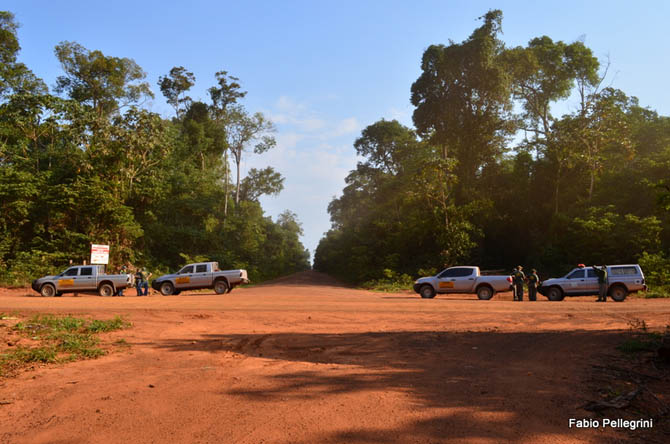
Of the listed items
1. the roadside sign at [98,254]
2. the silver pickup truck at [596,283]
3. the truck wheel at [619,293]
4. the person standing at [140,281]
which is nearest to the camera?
→ the silver pickup truck at [596,283]

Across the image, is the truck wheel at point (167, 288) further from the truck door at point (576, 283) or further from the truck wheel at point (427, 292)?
the truck door at point (576, 283)

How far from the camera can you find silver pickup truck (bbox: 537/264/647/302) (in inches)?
739

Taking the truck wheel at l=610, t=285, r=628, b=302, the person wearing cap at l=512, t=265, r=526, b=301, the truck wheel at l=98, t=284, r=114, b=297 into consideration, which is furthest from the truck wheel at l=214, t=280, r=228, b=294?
the truck wheel at l=610, t=285, r=628, b=302

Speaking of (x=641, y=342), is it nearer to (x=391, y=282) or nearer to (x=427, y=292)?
(x=427, y=292)

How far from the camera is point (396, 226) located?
44.1m

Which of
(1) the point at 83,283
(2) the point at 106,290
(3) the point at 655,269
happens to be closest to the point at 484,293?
(3) the point at 655,269

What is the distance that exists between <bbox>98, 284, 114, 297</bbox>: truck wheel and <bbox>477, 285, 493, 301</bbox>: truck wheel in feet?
62.6

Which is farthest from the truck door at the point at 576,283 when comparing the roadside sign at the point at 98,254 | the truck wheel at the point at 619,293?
the roadside sign at the point at 98,254

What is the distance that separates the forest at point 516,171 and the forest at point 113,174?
1710 cm

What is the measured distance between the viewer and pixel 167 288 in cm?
2402

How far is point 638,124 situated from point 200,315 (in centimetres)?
4229

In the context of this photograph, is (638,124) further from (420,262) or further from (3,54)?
(3,54)

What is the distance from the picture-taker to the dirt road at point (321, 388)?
420 cm

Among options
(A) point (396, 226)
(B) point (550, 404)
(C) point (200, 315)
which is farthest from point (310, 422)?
(A) point (396, 226)
